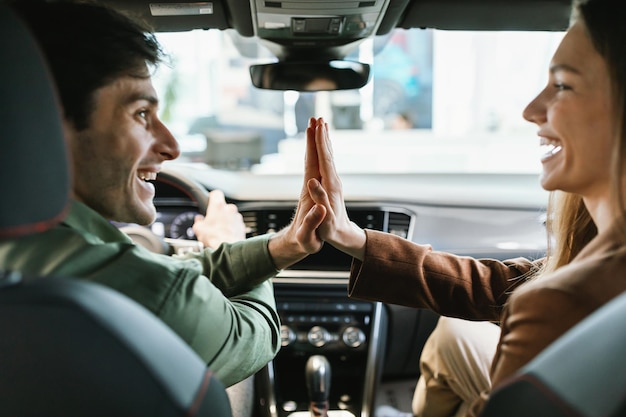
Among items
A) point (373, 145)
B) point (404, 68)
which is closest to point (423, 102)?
point (404, 68)

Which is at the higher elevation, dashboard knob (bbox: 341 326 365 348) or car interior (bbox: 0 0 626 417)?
car interior (bbox: 0 0 626 417)

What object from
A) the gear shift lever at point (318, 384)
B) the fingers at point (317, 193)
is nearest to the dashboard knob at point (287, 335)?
the gear shift lever at point (318, 384)

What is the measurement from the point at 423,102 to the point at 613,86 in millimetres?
9505

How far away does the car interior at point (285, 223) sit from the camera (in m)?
0.88

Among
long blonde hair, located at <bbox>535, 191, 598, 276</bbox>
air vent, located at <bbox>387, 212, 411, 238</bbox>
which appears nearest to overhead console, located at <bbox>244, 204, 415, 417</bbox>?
air vent, located at <bbox>387, 212, 411, 238</bbox>

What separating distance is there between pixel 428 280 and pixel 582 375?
0.74 meters

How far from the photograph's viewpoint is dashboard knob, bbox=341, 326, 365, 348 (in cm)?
266

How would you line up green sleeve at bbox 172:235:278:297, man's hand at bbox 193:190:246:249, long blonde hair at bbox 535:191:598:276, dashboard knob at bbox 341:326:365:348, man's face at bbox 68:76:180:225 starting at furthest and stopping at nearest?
dashboard knob at bbox 341:326:365:348, man's hand at bbox 193:190:246:249, green sleeve at bbox 172:235:278:297, long blonde hair at bbox 535:191:598:276, man's face at bbox 68:76:180:225

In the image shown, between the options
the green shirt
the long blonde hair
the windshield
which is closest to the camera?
the green shirt

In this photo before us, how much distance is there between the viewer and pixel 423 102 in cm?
1034

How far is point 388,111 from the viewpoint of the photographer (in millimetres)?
9625

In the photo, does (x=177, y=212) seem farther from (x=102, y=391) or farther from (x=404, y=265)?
(x=102, y=391)

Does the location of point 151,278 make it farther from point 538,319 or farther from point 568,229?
point 568,229

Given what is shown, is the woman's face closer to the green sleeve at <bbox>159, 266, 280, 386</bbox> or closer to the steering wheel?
the green sleeve at <bbox>159, 266, 280, 386</bbox>
